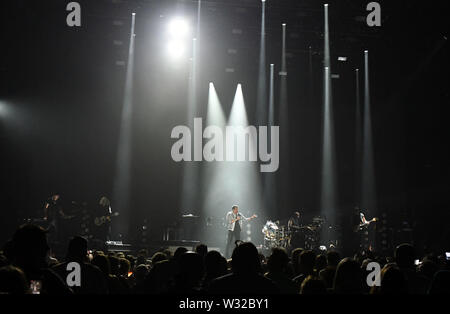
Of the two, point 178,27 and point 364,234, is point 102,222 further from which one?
point 364,234

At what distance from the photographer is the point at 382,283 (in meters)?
2.74

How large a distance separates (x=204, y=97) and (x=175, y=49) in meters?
2.21

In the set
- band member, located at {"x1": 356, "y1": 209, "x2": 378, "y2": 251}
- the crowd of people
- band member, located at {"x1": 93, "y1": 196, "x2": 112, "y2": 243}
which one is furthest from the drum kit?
the crowd of people

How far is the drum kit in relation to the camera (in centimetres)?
1406

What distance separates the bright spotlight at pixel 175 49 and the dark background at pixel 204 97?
1.08 ft

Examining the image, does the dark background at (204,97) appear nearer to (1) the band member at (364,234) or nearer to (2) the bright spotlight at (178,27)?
(2) the bright spotlight at (178,27)

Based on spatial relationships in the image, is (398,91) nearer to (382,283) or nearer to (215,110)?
(215,110)

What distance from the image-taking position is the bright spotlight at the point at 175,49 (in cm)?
1570

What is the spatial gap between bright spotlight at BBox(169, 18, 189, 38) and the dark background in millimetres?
273

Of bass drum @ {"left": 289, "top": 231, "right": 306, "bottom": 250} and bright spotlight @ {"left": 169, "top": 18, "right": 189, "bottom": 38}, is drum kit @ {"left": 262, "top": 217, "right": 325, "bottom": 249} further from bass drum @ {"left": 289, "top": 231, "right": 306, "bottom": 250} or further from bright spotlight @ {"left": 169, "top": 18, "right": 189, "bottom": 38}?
bright spotlight @ {"left": 169, "top": 18, "right": 189, "bottom": 38}

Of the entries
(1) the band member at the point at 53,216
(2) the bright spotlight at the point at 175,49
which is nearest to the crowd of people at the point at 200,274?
(1) the band member at the point at 53,216

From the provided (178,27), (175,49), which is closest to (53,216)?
(175,49)

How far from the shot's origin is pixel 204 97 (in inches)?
677

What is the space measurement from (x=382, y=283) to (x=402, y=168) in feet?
49.7
